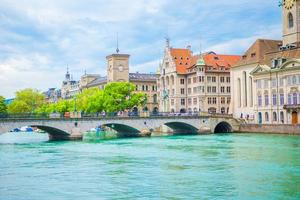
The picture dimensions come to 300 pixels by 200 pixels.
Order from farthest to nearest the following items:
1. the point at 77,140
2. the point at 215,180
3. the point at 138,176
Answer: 1. the point at 77,140
2. the point at 138,176
3. the point at 215,180

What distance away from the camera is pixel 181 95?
12162cm

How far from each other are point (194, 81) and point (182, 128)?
21.2 meters

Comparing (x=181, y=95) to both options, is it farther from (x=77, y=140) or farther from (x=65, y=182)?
(x=65, y=182)

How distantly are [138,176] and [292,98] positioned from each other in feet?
183

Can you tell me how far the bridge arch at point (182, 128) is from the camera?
9369 centimetres

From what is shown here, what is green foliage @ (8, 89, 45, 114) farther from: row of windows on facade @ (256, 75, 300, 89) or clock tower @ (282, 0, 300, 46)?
clock tower @ (282, 0, 300, 46)

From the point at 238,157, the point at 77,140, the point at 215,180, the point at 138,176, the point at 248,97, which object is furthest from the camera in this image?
the point at 248,97

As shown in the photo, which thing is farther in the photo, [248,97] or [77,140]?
[248,97]

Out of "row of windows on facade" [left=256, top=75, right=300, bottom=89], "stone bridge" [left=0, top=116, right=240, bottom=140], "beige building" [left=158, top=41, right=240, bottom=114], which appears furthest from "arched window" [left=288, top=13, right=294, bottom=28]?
"beige building" [left=158, top=41, right=240, bottom=114]

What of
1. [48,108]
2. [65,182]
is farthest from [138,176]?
[48,108]

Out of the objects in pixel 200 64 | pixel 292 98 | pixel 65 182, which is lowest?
pixel 65 182

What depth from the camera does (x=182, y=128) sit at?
326ft

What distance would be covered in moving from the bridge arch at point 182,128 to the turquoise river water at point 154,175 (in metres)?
43.6

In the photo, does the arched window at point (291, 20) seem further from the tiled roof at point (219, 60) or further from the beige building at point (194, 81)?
the beige building at point (194, 81)
